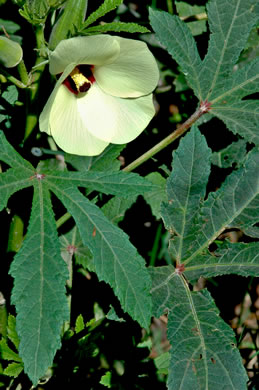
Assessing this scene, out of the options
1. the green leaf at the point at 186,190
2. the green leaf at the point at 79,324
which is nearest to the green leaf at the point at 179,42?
the green leaf at the point at 186,190

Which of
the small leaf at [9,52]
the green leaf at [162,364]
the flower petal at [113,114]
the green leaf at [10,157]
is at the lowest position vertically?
the green leaf at [162,364]

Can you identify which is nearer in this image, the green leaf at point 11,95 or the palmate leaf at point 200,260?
the palmate leaf at point 200,260

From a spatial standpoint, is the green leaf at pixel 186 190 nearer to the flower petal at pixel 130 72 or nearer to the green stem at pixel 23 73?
the flower petal at pixel 130 72

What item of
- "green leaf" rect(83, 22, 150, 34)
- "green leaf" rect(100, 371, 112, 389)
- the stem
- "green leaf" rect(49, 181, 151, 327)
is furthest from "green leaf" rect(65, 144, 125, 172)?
"green leaf" rect(100, 371, 112, 389)

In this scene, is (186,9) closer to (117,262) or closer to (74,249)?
(74,249)

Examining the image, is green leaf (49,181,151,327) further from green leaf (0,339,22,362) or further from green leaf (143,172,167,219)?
green leaf (143,172,167,219)

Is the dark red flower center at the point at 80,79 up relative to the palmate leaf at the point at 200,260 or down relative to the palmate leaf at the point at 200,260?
up

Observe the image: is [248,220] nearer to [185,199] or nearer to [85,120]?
[185,199]

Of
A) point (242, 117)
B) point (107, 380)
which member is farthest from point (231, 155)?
point (107, 380)
